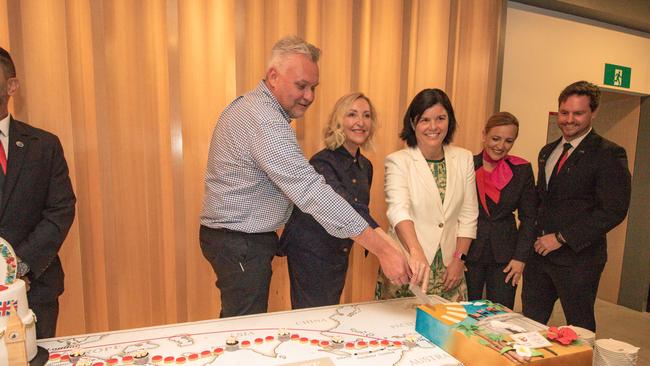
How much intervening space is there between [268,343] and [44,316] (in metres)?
0.92

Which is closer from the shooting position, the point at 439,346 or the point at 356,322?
the point at 439,346

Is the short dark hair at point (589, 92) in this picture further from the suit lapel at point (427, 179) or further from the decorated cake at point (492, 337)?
the decorated cake at point (492, 337)

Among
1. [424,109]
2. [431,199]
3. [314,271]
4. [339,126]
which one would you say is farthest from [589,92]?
[314,271]

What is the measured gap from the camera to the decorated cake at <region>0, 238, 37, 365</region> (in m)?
0.83

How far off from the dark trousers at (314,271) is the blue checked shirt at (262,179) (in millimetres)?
222

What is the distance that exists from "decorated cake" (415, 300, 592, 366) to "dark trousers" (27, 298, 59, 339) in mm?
1287

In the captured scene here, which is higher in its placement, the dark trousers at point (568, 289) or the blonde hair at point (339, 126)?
the blonde hair at point (339, 126)

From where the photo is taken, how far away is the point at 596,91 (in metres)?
1.96

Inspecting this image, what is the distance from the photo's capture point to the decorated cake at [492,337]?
3.10 feet

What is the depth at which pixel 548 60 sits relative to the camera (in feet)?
10.2

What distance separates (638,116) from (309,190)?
3719 mm

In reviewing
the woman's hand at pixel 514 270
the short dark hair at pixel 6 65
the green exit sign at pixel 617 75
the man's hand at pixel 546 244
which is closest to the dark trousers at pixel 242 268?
the short dark hair at pixel 6 65

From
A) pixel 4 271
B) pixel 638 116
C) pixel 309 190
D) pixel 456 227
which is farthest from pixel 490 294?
pixel 638 116

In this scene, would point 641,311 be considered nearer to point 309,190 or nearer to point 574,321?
point 574,321
